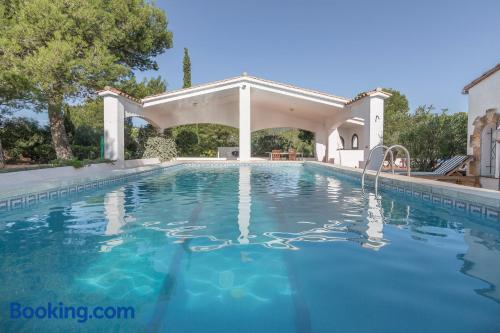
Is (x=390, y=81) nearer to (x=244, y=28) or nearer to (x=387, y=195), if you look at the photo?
(x=244, y=28)

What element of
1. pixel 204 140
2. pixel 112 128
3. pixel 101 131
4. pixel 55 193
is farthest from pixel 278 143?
pixel 55 193

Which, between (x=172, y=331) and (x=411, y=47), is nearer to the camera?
(x=172, y=331)

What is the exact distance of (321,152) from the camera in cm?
2348

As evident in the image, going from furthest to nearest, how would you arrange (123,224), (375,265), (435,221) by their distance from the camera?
1. (435,221)
2. (123,224)
3. (375,265)

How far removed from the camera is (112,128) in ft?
45.2

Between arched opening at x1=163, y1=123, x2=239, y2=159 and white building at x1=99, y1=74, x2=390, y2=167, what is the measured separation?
7.05 ft

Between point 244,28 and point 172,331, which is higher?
point 244,28

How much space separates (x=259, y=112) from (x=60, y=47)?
48.8 ft

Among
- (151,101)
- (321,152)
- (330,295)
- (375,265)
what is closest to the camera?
(330,295)

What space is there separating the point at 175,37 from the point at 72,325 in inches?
784

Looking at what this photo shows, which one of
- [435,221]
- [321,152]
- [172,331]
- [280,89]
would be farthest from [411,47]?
[172,331]

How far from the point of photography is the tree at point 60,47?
11352 mm

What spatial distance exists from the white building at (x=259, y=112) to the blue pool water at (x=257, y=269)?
28.1ft

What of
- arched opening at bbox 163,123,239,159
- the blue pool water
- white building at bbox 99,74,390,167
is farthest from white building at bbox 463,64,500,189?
arched opening at bbox 163,123,239,159
